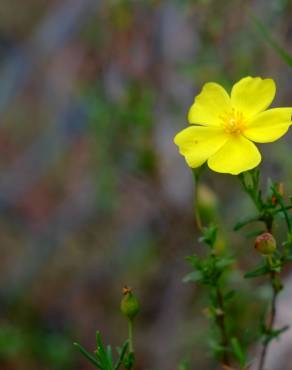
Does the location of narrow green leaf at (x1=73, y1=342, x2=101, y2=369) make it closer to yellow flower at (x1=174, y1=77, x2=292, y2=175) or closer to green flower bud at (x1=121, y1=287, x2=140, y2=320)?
green flower bud at (x1=121, y1=287, x2=140, y2=320)

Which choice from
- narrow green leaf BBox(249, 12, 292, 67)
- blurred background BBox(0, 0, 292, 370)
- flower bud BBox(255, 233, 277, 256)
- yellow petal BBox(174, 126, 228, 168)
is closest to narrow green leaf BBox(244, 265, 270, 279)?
flower bud BBox(255, 233, 277, 256)

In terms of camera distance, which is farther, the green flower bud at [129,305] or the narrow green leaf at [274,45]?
the narrow green leaf at [274,45]

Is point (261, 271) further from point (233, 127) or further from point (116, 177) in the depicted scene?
point (116, 177)

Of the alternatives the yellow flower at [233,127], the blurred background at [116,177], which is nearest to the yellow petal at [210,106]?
the yellow flower at [233,127]

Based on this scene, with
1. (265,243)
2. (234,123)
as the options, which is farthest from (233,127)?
(265,243)

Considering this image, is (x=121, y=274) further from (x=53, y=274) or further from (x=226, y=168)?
(x=226, y=168)

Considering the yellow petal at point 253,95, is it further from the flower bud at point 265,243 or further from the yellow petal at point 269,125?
the flower bud at point 265,243

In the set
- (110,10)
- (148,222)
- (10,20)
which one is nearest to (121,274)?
(148,222)
